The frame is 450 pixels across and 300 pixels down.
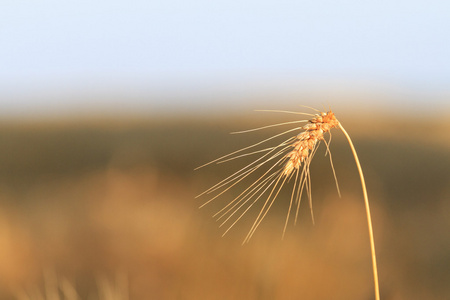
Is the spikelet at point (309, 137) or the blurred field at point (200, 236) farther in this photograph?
the blurred field at point (200, 236)

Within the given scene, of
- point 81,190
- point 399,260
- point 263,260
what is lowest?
point 399,260

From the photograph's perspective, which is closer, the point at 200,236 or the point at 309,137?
the point at 309,137

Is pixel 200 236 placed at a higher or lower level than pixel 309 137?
lower

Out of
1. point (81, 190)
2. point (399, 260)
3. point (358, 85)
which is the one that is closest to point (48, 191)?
point (81, 190)

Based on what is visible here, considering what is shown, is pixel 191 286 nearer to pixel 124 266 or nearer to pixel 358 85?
pixel 124 266

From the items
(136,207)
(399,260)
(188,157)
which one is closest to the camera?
(399,260)

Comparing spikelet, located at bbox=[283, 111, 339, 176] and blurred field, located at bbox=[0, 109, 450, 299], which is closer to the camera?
spikelet, located at bbox=[283, 111, 339, 176]

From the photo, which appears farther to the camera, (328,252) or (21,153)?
(21,153)

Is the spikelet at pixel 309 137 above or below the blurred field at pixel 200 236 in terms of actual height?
above
